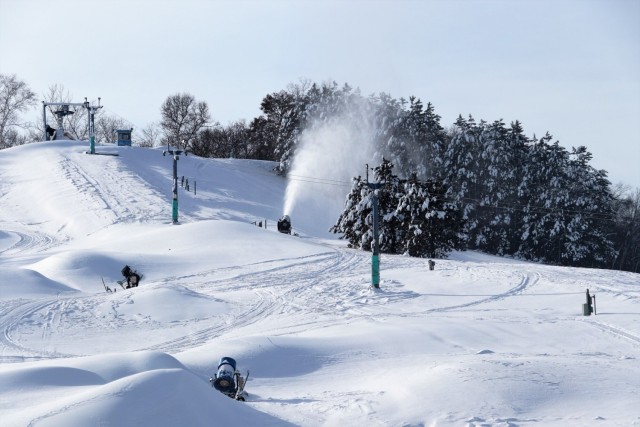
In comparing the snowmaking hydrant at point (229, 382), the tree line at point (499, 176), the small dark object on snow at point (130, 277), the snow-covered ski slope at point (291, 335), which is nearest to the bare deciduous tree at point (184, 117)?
the tree line at point (499, 176)

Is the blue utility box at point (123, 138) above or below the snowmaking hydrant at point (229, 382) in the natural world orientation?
above

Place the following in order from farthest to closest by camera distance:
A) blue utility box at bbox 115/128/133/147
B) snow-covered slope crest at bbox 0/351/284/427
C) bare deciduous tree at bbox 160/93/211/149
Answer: bare deciduous tree at bbox 160/93/211/149, blue utility box at bbox 115/128/133/147, snow-covered slope crest at bbox 0/351/284/427

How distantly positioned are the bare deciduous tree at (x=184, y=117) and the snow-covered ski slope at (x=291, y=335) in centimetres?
4933

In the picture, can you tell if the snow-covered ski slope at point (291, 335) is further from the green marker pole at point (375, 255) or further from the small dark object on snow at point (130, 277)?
the small dark object on snow at point (130, 277)

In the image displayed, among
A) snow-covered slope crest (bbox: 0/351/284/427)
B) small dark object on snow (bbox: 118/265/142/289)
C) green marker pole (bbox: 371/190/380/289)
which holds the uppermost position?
green marker pole (bbox: 371/190/380/289)

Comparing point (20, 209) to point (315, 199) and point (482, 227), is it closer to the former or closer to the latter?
point (315, 199)

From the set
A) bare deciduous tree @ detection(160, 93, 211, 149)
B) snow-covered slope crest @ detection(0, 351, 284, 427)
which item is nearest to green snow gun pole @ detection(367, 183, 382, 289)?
snow-covered slope crest @ detection(0, 351, 284, 427)

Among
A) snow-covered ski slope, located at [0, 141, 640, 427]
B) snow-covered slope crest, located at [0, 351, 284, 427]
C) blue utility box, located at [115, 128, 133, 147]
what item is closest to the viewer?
snow-covered slope crest, located at [0, 351, 284, 427]

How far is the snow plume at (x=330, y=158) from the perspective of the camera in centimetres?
6025

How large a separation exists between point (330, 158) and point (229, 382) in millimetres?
54812

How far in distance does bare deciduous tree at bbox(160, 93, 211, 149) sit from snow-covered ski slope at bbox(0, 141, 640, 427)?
4933cm

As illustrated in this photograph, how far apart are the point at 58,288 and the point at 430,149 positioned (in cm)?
4513

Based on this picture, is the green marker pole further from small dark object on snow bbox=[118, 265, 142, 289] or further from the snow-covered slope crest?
the snow-covered slope crest

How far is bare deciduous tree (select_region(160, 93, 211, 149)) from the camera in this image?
9125cm
